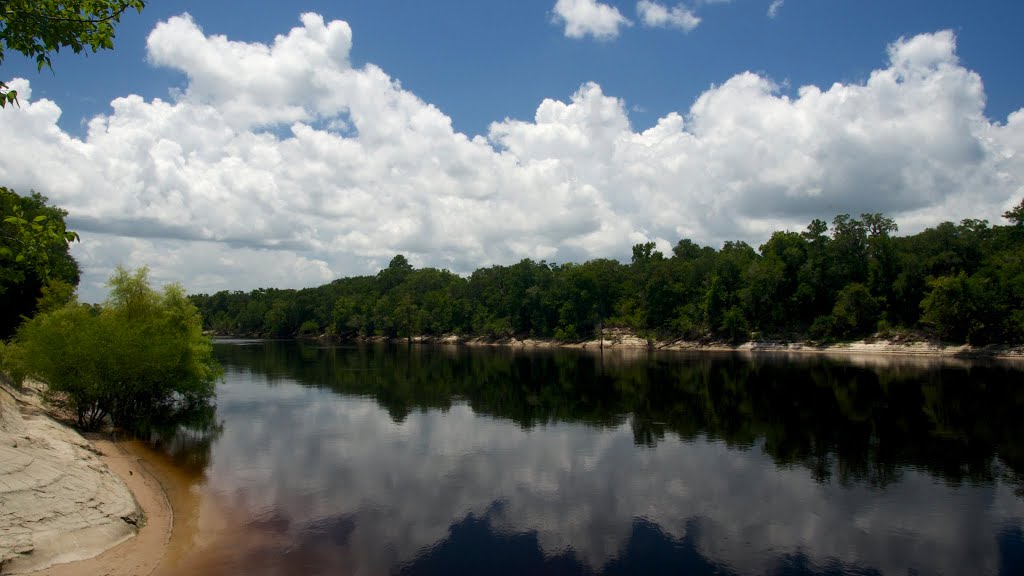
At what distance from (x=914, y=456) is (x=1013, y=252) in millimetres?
78950

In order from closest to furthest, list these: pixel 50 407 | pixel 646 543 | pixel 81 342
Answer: pixel 646 543
pixel 81 342
pixel 50 407

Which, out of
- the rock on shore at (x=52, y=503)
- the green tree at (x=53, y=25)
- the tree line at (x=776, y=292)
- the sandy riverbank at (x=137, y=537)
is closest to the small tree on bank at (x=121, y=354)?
the sandy riverbank at (x=137, y=537)

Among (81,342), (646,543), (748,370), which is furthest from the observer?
(748,370)

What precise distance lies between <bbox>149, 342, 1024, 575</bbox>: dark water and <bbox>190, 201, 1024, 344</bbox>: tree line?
36.0 metres

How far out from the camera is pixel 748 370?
2886 inches

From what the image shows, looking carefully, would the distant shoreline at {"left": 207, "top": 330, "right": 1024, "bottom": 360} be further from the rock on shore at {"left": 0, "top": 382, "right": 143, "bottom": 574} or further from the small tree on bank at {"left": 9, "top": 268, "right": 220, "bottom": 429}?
the rock on shore at {"left": 0, "top": 382, "right": 143, "bottom": 574}

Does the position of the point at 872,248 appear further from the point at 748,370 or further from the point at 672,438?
the point at 672,438

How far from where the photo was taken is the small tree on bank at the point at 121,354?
32.2m

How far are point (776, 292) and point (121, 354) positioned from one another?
336 ft

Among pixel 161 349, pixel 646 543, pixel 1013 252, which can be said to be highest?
pixel 1013 252

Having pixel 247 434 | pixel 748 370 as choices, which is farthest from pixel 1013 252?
pixel 247 434

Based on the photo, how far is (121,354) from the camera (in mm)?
33719

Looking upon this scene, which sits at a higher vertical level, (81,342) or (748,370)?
(81,342)

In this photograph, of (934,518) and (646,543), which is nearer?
(646,543)
